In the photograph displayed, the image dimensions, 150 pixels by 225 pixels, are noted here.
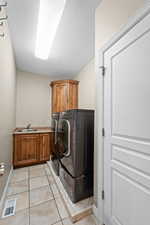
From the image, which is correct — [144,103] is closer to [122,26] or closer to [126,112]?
[126,112]

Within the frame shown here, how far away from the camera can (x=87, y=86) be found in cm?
324

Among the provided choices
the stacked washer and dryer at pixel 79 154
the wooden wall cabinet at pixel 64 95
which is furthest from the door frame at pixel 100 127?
the wooden wall cabinet at pixel 64 95

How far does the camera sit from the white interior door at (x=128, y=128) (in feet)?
2.88

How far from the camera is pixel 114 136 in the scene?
121 cm

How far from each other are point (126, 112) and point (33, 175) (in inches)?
95.2

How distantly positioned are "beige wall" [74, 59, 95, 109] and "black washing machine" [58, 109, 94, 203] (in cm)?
134

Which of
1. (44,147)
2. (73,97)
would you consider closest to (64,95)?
(73,97)

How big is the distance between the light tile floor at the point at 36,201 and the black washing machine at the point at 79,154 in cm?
24

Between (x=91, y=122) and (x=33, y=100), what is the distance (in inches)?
105

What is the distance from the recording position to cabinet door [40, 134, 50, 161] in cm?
311

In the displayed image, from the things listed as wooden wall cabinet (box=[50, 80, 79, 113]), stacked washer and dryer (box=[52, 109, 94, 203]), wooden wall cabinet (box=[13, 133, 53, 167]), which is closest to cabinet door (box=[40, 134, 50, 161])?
wooden wall cabinet (box=[13, 133, 53, 167])

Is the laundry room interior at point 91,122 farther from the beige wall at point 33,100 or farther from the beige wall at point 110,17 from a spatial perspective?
the beige wall at point 33,100

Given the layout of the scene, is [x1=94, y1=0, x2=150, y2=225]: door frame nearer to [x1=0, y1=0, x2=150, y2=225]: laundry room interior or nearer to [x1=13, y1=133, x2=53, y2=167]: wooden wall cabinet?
[x1=0, y1=0, x2=150, y2=225]: laundry room interior

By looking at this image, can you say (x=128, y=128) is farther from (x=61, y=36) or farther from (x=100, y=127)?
(x=61, y=36)
